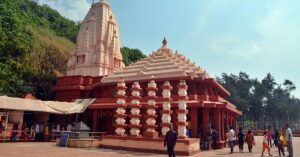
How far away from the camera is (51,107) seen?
22516 mm

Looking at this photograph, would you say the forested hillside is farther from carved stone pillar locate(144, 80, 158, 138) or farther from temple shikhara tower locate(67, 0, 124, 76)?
carved stone pillar locate(144, 80, 158, 138)

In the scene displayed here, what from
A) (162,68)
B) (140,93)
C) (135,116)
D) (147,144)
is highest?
(162,68)

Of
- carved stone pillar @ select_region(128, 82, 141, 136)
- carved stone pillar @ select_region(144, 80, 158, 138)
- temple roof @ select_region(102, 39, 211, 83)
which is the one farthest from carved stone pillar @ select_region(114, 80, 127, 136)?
temple roof @ select_region(102, 39, 211, 83)

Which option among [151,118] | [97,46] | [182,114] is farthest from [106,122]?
[182,114]

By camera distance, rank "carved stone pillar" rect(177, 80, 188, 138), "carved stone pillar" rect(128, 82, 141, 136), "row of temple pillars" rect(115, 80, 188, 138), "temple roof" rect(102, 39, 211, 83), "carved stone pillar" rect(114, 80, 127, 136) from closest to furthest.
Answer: "carved stone pillar" rect(177, 80, 188, 138), "row of temple pillars" rect(115, 80, 188, 138), "carved stone pillar" rect(128, 82, 141, 136), "carved stone pillar" rect(114, 80, 127, 136), "temple roof" rect(102, 39, 211, 83)

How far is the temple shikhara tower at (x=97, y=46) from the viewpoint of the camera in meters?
31.7

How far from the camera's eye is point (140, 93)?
77.7 ft

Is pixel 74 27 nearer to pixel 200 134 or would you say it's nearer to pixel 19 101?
pixel 19 101

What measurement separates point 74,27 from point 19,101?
48.3m

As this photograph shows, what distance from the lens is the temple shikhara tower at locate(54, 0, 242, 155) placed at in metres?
15.5

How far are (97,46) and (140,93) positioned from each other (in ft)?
39.3

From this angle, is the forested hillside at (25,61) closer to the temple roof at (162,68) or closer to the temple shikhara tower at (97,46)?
the temple shikhara tower at (97,46)

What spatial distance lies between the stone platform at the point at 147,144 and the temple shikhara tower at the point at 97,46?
15.5m

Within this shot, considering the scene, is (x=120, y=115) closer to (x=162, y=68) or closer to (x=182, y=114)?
(x=182, y=114)
